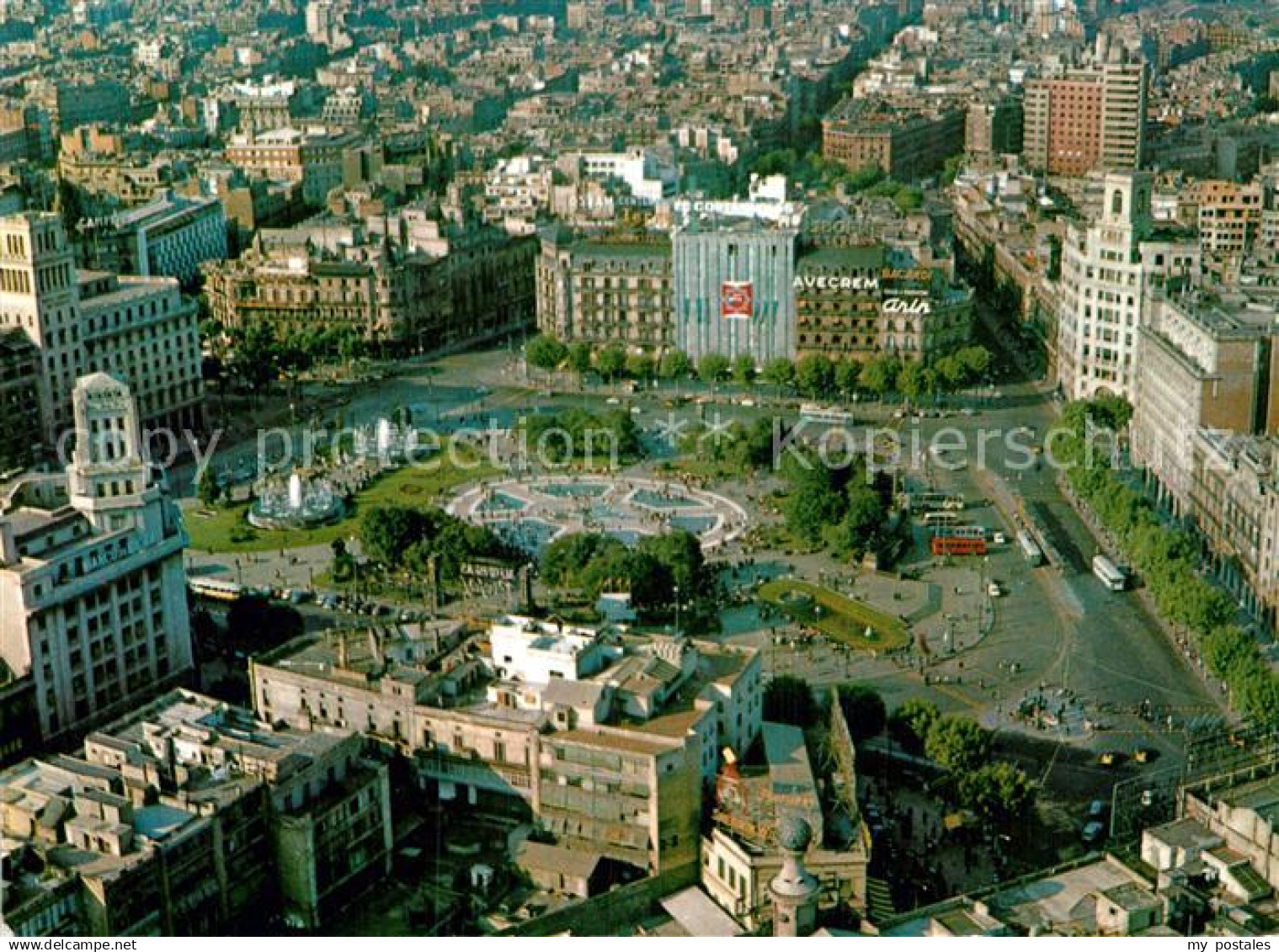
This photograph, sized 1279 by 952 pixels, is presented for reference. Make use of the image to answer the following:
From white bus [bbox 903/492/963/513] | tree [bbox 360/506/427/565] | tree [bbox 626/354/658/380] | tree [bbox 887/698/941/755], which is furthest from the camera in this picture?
tree [bbox 626/354/658/380]

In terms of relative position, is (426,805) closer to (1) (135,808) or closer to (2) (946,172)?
(1) (135,808)

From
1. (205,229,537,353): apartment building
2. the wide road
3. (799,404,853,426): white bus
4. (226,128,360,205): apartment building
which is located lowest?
the wide road

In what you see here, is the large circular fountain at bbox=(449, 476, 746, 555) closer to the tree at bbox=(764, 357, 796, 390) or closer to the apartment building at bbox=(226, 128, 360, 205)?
the tree at bbox=(764, 357, 796, 390)

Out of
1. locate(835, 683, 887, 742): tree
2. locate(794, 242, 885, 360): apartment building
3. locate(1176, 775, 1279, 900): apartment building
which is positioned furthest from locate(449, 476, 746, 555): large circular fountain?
locate(1176, 775, 1279, 900): apartment building

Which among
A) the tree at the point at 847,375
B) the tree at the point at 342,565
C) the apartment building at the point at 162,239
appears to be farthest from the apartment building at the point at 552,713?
the apartment building at the point at 162,239

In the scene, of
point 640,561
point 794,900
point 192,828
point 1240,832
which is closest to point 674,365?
point 640,561

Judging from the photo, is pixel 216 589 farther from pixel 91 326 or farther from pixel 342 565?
pixel 91 326

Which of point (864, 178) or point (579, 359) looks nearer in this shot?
point (579, 359)
